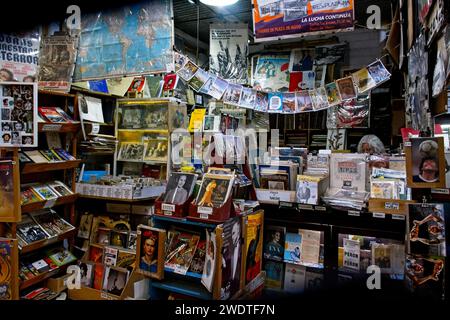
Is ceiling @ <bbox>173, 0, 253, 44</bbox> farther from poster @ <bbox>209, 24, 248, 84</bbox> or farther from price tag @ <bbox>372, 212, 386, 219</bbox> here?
price tag @ <bbox>372, 212, 386, 219</bbox>

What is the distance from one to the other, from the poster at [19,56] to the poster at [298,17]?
6.78 ft

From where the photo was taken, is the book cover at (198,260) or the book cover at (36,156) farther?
the book cover at (36,156)

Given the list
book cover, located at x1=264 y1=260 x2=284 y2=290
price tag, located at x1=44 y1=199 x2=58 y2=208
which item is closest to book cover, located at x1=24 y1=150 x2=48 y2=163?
price tag, located at x1=44 y1=199 x2=58 y2=208

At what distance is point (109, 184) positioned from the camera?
3.63 m

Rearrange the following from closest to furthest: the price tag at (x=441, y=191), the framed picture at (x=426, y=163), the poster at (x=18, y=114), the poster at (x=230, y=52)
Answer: the framed picture at (x=426, y=163)
the price tag at (x=441, y=191)
the poster at (x=18, y=114)
the poster at (x=230, y=52)

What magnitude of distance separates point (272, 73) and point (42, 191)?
5.18 m

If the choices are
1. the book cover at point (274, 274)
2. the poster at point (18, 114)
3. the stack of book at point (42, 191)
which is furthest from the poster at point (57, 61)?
the book cover at point (274, 274)

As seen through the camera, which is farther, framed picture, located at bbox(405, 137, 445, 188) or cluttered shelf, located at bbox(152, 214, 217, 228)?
cluttered shelf, located at bbox(152, 214, 217, 228)

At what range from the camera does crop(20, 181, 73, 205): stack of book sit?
301cm

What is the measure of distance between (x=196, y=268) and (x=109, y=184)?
1.66 m

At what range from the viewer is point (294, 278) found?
3066mm

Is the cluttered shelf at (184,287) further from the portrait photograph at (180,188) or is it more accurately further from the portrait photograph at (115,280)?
the portrait photograph at (180,188)

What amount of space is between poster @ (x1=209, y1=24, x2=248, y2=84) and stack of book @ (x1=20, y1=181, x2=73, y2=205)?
2.93 meters

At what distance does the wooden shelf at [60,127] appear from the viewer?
3.03 metres
